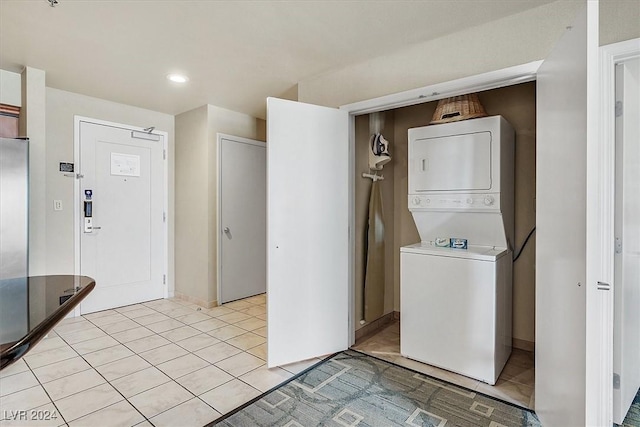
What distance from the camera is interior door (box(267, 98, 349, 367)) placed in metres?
2.47

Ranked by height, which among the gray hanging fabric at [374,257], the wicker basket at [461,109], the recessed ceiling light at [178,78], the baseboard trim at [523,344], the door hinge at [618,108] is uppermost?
the recessed ceiling light at [178,78]

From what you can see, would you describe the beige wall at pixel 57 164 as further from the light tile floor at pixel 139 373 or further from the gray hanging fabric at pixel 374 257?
the gray hanging fabric at pixel 374 257

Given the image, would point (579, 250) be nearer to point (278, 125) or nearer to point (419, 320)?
point (419, 320)

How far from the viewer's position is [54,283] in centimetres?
159

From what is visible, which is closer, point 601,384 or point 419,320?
point 601,384

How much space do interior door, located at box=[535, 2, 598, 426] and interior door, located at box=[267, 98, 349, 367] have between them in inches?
54.9

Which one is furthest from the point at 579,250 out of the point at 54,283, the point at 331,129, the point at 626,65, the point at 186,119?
the point at 186,119

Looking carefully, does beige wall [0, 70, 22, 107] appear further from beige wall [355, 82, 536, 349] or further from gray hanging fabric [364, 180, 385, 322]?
gray hanging fabric [364, 180, 385, 322]

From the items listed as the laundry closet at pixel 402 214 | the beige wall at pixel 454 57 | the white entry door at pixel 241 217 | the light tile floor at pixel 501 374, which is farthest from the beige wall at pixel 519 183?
the white entry door at pixel 241 217

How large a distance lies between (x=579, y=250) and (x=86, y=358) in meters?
3.38

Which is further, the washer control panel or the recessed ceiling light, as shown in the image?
the recessed ceiling light

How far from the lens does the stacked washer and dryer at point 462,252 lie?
2293mm

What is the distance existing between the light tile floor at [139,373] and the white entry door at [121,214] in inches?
19.7

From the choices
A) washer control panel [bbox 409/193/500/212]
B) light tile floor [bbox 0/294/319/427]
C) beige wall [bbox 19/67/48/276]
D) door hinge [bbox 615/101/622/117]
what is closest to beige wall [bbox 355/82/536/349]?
washer control panel [bbox 409/193/500/212]
